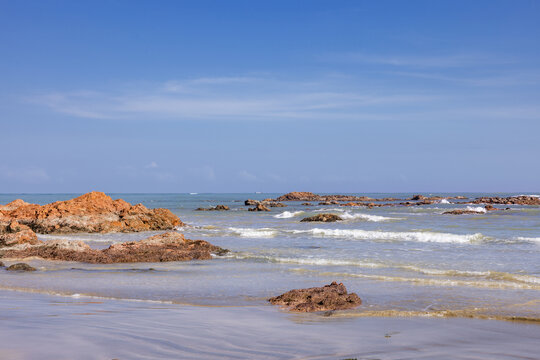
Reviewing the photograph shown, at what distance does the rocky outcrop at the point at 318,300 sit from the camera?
8266mm

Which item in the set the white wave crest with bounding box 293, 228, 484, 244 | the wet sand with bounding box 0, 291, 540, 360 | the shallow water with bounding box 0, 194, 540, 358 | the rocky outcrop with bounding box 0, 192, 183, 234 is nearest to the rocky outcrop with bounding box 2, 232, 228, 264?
the shallow water with bounding box 0, 194, 540, 358

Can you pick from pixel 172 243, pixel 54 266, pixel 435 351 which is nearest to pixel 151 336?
pixel 435 351

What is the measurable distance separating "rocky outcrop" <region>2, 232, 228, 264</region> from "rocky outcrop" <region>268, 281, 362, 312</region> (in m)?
7.23

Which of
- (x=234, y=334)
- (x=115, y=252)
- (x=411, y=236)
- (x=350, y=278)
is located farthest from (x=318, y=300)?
(x=411, y=236)

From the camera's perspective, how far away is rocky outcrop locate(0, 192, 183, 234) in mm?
27016

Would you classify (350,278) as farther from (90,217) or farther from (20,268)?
(90,217)

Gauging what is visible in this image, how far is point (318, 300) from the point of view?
8484 millimetres

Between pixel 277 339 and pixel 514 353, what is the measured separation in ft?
8.76

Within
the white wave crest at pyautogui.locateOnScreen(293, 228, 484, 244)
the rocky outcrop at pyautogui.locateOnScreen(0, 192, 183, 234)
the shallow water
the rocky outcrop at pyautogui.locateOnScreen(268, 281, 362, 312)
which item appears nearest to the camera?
the rocky outcrop at pyautogui.locateOnScreen(268, 281, 362, 312)

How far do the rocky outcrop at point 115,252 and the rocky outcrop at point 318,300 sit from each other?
7.23 meters

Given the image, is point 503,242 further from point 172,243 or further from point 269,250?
point 172,243

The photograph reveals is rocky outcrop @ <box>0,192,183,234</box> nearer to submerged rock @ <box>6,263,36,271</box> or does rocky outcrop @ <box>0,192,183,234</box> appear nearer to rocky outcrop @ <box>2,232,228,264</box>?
rocky outcrop @ <box>2,232,228,264</box>

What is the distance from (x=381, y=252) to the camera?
680 inches

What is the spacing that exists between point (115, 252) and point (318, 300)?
356 inches
